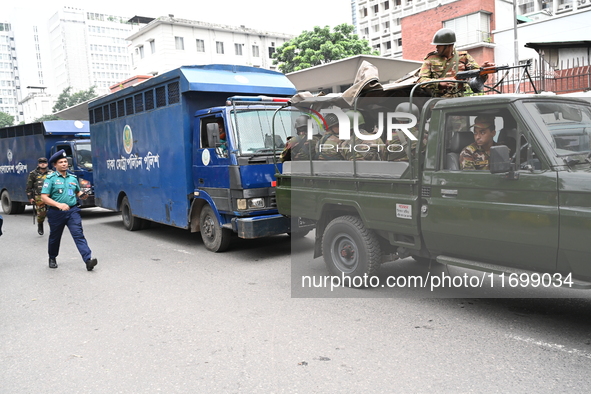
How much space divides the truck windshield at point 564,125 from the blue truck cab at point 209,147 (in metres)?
3.32

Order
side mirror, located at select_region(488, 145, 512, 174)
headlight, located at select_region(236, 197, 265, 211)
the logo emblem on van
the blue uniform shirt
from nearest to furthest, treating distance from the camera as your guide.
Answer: side mirror, located at select_region(488, 145, 512, 174)
the blue uniform shirt
headlight, located at select_region(236, 197, 265, 211)
the logo emblem on van

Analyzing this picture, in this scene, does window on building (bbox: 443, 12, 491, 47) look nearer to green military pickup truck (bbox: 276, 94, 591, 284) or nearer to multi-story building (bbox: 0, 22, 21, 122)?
green military pickup truck (bbox: 276, 94, 591, 284)

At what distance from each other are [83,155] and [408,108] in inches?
470

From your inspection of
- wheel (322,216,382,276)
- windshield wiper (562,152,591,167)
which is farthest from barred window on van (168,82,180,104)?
windshield wiper (562,152,591,167)

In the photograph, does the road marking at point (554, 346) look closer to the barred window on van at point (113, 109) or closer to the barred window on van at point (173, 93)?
the barred window on van at point (173, 93)

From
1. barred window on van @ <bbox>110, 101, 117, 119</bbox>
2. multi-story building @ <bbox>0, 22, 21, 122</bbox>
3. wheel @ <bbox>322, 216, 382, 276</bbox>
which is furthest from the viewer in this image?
multi-story building @ <bbox>0, 22, 21, 122</bbox>

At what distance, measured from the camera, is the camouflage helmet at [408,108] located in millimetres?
5151

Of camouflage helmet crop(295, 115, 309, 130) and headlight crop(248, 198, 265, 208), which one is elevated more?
camouflage helmet crop(295, 115, 309, 130)

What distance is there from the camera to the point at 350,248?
19.6 feet

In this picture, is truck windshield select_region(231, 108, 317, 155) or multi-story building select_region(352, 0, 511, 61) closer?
truck windshield select_region(231, 108, 317, 155)

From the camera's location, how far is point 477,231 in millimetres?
4492

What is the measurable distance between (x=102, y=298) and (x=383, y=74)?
43.0 ft

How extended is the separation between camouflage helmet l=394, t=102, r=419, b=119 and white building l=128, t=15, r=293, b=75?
44.9m

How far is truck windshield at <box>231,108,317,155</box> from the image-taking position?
7.66m
